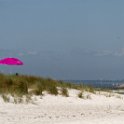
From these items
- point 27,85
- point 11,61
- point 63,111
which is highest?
point 11,61

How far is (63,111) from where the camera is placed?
52.5 feet

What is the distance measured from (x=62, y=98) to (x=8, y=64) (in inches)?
332

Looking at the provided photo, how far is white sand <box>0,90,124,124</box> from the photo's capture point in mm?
12758

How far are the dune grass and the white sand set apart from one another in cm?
45

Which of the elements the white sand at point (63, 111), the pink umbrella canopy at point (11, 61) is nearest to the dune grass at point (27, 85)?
the white sand at point (63, 111)

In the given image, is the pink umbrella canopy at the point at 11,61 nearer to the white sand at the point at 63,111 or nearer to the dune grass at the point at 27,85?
the dune grass at the point at 27,85

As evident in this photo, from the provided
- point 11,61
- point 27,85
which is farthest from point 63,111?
point 11,61

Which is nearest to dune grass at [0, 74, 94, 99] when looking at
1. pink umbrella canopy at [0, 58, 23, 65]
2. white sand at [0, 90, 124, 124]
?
white sand at [0, 90, 124, 124]

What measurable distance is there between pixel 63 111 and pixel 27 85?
410 cm

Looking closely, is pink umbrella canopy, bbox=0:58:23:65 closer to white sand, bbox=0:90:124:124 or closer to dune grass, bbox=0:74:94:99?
dune grass, bbox=0:74:94:99

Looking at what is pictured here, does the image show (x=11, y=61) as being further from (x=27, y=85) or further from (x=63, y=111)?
(x=63, y=111)

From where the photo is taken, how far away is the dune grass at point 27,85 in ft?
61.2

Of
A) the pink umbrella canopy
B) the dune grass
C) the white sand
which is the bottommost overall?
the white sand

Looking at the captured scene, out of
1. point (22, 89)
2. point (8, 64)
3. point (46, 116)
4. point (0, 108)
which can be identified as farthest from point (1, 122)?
point (8, 64)
